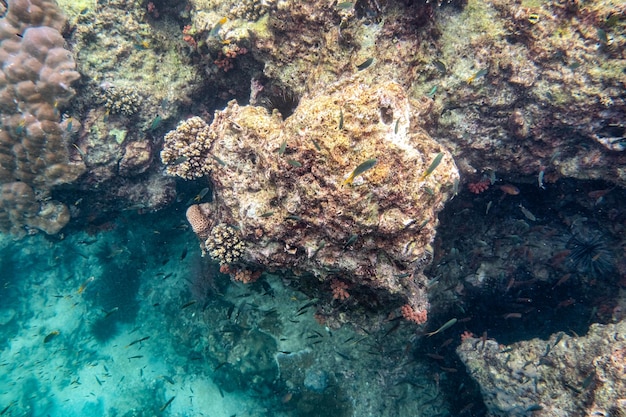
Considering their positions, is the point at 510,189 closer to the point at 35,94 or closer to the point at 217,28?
the point at 217,28

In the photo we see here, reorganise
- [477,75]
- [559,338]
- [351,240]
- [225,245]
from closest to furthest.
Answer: [351,240] < [477,75] < [225,245] < [559,338]

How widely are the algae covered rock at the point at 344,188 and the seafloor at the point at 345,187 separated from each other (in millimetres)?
32

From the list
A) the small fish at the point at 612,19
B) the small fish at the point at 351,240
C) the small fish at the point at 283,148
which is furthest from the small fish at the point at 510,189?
the small fish at the point at 283,148

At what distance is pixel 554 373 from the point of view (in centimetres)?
639

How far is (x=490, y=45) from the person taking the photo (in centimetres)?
530

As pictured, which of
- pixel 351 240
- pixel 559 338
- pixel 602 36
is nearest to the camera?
pixel 351 240

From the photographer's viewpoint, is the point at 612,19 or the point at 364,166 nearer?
the point at 364,166

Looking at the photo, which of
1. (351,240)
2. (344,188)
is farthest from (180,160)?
(351,240)

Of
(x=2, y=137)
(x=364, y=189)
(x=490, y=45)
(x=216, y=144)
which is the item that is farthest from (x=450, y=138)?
(x=2, y=137)

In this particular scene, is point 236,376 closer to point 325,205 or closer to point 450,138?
point 325,205

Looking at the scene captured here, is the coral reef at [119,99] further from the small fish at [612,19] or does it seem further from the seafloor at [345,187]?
the small fish at [612,19]

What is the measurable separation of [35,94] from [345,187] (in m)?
6.70

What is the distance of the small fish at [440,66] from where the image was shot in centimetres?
522

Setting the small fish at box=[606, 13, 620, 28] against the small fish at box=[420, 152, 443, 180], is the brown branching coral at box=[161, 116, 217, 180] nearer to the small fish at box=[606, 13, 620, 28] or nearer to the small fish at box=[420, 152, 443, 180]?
the small fish at box=[420, 152, 443, 180]
